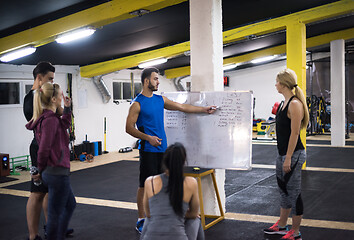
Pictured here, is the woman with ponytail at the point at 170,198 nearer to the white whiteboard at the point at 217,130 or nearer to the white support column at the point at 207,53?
the white whiteboard at the point at 217,130

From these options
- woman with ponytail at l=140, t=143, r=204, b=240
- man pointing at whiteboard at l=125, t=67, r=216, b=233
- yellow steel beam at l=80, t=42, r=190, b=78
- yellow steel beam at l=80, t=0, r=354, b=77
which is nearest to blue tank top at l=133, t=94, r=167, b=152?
man pointing at whiteboard at l=125, t=67, r=216, b=233

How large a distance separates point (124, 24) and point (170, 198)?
457 centimetres

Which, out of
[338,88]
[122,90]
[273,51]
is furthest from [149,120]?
[273,51]

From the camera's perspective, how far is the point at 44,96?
2.85 metres

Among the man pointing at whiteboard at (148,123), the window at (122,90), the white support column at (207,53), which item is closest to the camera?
the man pointing at whiteboard at (148,123)

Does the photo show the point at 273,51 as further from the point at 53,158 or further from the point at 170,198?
the point at 170,198

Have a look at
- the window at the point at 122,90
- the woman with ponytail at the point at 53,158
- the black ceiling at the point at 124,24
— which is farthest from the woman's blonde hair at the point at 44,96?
the window at the point at 122,90

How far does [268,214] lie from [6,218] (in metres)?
3.03

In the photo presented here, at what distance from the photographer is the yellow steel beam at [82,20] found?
480cm

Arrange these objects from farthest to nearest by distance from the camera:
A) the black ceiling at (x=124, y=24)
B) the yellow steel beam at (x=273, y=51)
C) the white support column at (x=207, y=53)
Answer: the yellow steel beam at (x=273, y=51) < the black ceiling at (x=124, y=24) < the white support column at (x=207, y=53)

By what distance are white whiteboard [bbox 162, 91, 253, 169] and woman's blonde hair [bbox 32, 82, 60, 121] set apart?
148 cm

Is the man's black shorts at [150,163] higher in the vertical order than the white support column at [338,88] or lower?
lower

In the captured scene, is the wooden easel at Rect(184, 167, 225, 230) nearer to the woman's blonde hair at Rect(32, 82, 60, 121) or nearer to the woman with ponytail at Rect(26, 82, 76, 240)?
the woman with ponytail at Rect(26, 82, 76, 240)

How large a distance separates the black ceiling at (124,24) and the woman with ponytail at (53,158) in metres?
2.20
